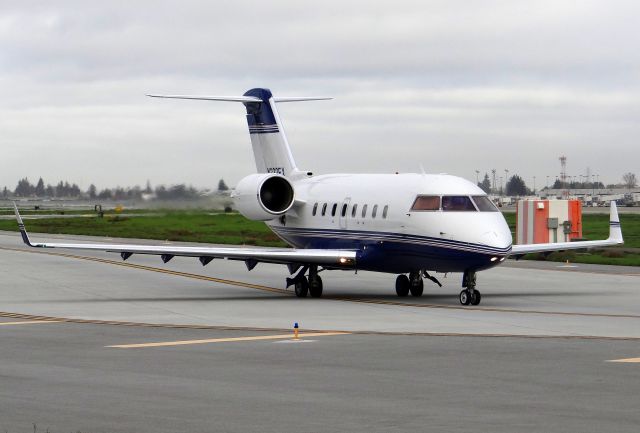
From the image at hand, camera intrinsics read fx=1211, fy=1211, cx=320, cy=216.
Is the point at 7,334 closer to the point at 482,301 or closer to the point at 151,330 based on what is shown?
the point at 151,330

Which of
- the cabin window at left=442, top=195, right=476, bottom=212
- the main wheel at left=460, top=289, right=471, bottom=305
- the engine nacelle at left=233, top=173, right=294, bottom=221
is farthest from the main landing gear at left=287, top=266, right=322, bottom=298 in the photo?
the main wheel at left=460, top=289, right=471, bottom=305

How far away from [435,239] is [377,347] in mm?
10657

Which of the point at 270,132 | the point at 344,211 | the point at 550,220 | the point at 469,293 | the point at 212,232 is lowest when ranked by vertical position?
the point at 469,293

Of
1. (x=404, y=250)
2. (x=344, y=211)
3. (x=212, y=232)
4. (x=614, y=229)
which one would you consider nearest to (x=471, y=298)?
(x=404, y=250)

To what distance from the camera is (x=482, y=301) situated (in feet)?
112

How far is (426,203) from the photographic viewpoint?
3359cm

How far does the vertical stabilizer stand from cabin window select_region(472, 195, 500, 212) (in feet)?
33.7

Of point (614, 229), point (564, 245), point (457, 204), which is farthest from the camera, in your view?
point (614, 229)

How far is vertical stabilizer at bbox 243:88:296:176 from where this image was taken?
42.4 m

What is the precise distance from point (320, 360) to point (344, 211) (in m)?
16.6

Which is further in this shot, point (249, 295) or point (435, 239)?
point (249, 295)

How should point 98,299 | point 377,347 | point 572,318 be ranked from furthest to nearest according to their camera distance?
point 98,299 → point 572,318 → point 377,347

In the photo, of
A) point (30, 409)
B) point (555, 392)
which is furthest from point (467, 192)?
point (30, 409)

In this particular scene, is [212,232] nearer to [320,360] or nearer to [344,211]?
[344,211]
